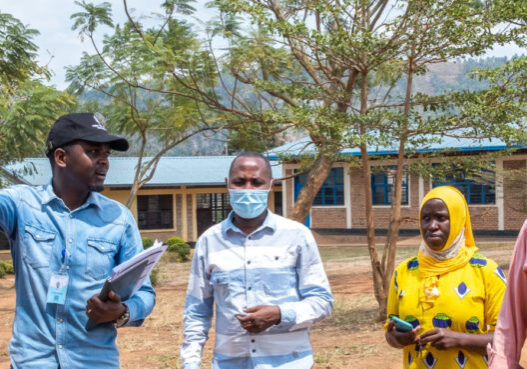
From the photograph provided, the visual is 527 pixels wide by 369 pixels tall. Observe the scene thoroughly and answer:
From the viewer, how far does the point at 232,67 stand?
41.2 ft

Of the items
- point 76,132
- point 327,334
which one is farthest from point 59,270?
point 327,334

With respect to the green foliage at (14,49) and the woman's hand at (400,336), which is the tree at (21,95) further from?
the woman's hand at (400,336)

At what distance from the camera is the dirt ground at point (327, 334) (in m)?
7.86

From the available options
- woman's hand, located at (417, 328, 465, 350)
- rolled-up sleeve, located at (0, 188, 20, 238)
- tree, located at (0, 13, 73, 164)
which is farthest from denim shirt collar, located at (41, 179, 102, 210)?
tree, located at (0, 13, 73, 164)

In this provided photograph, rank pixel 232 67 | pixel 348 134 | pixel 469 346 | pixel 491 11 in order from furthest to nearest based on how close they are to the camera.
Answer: pixel 232 67 < pixel 348 134 < pixel 491 11 < pixel 469 346

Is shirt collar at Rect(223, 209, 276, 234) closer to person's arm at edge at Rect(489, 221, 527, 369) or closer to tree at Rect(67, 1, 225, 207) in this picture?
person's arm at edge at Rect(489, 221, 527, 369)

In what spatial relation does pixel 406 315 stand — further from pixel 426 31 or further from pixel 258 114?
pixel 258 114

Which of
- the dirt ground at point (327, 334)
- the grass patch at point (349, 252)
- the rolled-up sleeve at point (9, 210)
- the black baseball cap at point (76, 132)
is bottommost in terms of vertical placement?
the grass patch at point (349, 252)

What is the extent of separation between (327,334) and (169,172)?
22161 millimetres

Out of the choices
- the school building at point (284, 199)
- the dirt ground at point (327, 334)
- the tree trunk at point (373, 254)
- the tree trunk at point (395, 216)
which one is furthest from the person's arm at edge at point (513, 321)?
the school building at point (284, 199)

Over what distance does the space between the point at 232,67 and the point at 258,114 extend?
4.99ft

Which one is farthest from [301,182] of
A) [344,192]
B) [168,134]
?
[168,134]

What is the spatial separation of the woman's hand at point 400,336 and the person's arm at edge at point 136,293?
3.88 feet

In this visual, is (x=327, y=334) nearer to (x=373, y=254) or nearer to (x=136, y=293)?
(x=373, y=254)
